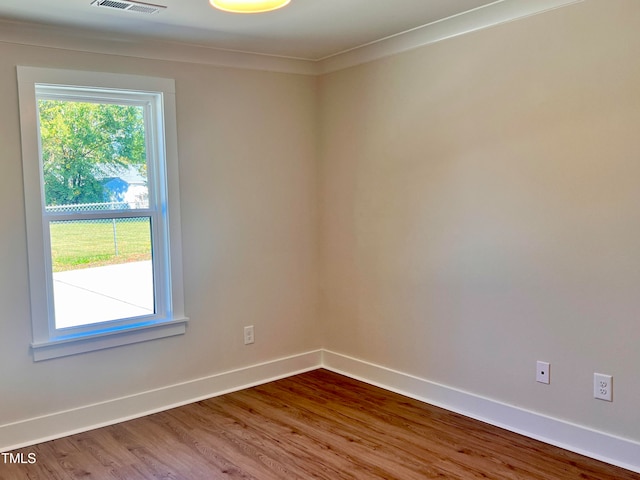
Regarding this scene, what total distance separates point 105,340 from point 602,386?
273 cm

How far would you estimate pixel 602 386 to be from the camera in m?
2.63

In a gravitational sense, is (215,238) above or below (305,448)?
above

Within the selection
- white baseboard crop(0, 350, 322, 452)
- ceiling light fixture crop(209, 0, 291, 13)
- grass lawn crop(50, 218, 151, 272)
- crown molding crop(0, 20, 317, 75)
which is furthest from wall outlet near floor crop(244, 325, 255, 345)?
ceiling light fixture crop(209, 0, 291, 13)

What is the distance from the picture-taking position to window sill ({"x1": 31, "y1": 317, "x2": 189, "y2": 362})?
3.01m

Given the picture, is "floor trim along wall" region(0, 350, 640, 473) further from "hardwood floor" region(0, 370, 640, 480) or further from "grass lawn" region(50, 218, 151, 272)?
"grass lawn" region(50, 218, 151, 272)

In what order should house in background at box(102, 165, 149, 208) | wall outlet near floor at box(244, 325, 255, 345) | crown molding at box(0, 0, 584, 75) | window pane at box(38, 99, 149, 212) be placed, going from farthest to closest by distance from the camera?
wall outlet near floor at box(244, 325, 255, 345)
house in background at box(102, 165, 149, 208)
window pane at box(38, 99, 149, 212)
crown molding at box(0, 0, 584, 75)

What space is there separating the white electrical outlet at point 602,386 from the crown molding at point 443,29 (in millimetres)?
1814

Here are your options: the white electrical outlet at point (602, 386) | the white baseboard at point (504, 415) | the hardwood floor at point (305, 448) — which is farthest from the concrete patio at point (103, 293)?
the white electrical outlet at point (602, 386)

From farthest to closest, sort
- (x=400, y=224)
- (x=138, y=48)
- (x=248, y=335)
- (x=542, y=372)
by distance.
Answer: (x=248, y=335) → (x=400, y=224) → (x=138, y=48) → (x=542, y=372)

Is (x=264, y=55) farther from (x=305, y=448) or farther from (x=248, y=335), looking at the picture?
(x=305, y=448)

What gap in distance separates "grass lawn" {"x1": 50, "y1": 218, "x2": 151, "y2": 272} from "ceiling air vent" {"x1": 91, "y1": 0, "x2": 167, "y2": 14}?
1.24 metres

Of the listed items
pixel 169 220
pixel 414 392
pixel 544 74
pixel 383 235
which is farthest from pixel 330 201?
pixel 544 74

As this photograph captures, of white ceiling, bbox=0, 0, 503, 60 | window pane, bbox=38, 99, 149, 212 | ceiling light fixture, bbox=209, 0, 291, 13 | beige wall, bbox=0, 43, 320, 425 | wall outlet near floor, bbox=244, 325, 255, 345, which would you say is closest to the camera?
ceiling light fixture, bbox=209, 0, 291, 13

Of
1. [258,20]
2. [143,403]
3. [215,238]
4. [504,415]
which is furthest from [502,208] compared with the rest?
[143,403]
